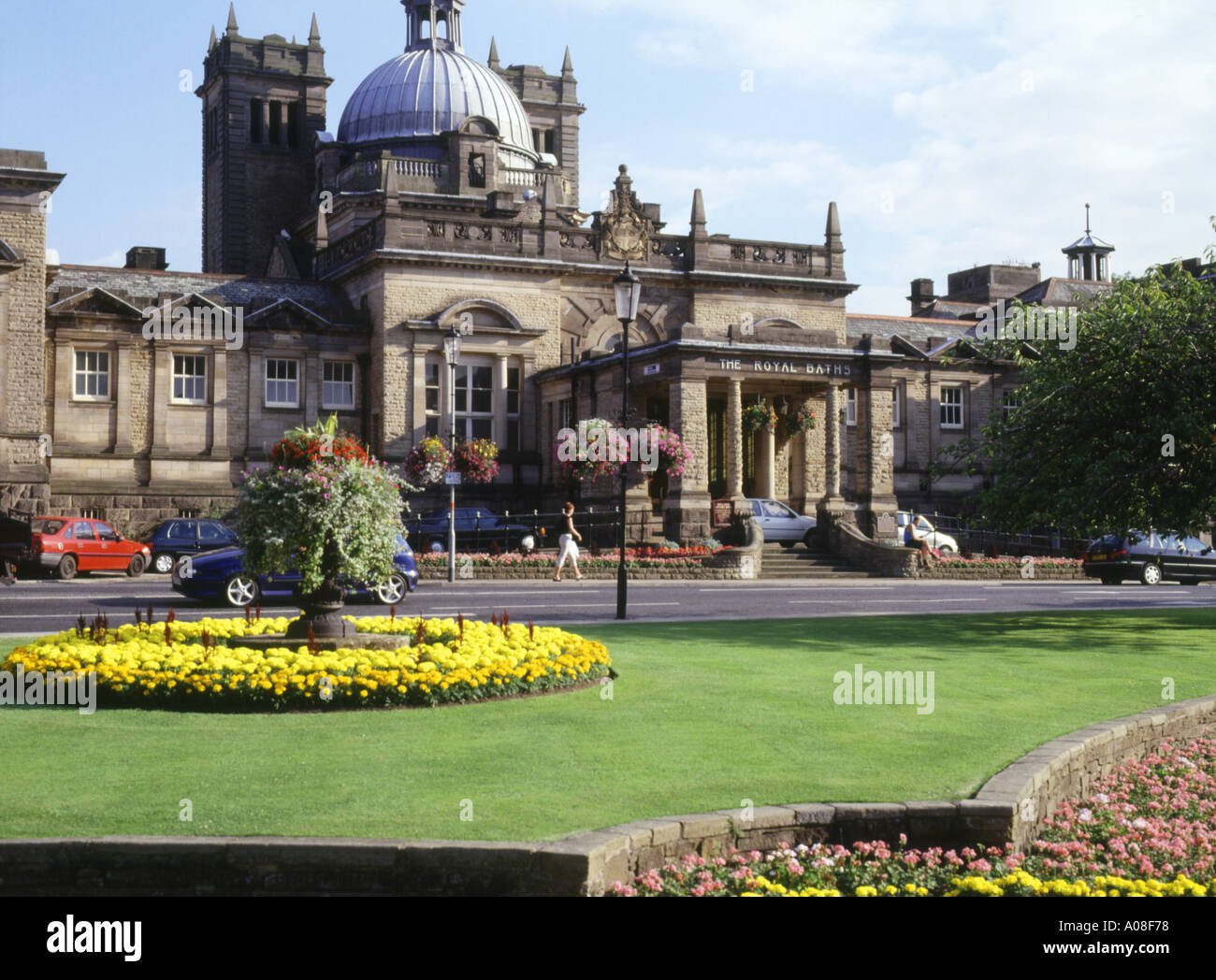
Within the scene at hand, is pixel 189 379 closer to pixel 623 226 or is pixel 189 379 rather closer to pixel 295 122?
pixel 623 226

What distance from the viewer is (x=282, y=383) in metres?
46.1

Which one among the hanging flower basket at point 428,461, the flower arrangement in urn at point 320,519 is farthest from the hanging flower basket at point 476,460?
the flower arrangement in urn at point 320,519

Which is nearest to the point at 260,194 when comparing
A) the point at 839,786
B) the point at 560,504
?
the point at 560,504

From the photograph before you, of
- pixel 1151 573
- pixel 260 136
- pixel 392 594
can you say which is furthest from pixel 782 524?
pixel 260 136

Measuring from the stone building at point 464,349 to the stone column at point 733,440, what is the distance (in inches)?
3.6

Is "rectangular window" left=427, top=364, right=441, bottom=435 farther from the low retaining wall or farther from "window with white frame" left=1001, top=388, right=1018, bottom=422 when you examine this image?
the low retaining wall

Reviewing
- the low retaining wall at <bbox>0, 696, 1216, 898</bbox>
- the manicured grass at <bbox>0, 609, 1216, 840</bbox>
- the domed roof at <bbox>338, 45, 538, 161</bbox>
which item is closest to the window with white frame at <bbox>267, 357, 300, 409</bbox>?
the domed roof at <bbox>338, 45, 538, 161</bbox>

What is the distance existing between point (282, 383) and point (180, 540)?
1120 centimetres

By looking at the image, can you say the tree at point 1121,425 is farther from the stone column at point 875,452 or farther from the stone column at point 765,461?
the stone column at point 765,461

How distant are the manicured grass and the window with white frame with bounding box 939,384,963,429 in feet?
142

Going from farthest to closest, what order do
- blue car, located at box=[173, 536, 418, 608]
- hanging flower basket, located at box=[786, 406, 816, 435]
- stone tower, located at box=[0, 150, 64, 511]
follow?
hanging flower basket, located at box=[786, 406, 816, 435] → stone tower, located at box=[0, 150, 64, 511] → blue car, located at box=[173, 536, 418, 608]

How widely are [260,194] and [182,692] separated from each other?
5344 centimetres

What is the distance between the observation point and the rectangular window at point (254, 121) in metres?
61.5

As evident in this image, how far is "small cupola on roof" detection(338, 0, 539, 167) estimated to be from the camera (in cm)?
5647
